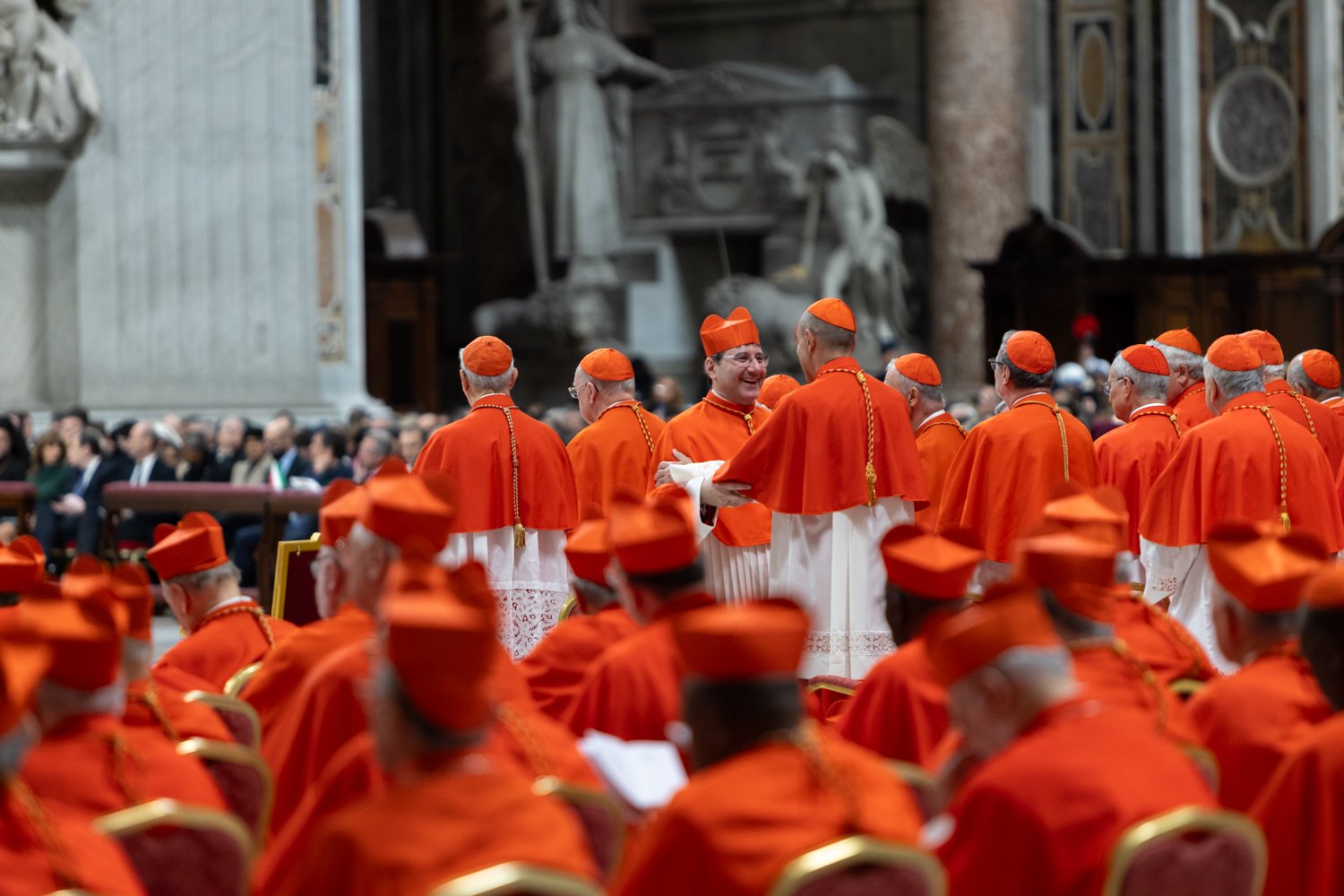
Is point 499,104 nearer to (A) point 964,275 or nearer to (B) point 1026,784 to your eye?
(A) point 964,275

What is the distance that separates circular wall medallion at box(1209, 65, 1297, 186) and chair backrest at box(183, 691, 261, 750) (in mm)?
19342

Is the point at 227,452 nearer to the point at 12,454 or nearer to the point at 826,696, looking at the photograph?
the point at 12,454

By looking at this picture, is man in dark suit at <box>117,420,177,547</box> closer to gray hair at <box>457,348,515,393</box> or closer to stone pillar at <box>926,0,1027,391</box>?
gray hair at <box>457,348,515,393</box>

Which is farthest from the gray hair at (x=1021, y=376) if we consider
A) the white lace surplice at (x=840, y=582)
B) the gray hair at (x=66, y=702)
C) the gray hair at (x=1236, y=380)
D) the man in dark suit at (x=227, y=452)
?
the man in dark suit at (x=227, y=452)

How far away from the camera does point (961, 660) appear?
10.9ft

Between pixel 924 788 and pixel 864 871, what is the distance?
2.71 ft

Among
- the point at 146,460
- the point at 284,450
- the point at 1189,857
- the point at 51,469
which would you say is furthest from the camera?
the point at 146,460

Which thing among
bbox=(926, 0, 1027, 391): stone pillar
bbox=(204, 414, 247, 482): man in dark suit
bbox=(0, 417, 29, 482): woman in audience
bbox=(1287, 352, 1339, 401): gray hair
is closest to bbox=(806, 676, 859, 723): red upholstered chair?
bbox=(1287, 352, 1339, 401): gray hair

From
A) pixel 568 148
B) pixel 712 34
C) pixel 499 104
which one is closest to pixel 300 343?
pixel 568 148

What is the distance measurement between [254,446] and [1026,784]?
11.1 meters

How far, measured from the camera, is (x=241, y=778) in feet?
13.6

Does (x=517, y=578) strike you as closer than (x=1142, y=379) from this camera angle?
No

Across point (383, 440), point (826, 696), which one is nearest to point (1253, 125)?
point (383, 440)

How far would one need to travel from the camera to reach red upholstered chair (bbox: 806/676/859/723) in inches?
246
